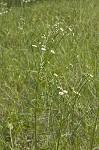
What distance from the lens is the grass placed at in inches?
69.1

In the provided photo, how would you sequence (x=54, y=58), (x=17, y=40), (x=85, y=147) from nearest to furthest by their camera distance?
(x=85, y=147)
(x=54, y=58)
(x=17, y=40)

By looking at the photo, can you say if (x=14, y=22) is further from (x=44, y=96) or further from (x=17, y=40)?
(x=44, y=96)

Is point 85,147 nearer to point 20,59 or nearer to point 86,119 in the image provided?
point 86,119

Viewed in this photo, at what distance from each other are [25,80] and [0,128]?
2.32 feet

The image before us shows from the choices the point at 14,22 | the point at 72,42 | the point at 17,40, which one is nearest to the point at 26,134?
the point at 72,42

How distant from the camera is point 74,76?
101 inches

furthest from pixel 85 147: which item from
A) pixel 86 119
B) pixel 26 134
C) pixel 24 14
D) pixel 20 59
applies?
pixel 24 14

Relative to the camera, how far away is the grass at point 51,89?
1.76m

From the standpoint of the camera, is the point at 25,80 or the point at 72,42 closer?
the point at 25,80

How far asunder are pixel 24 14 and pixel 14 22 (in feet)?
0.51

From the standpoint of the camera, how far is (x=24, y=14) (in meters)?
4.38

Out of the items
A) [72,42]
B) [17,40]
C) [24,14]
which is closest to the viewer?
[72,42]

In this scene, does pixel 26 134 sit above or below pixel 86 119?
below

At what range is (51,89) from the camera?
211 cm
